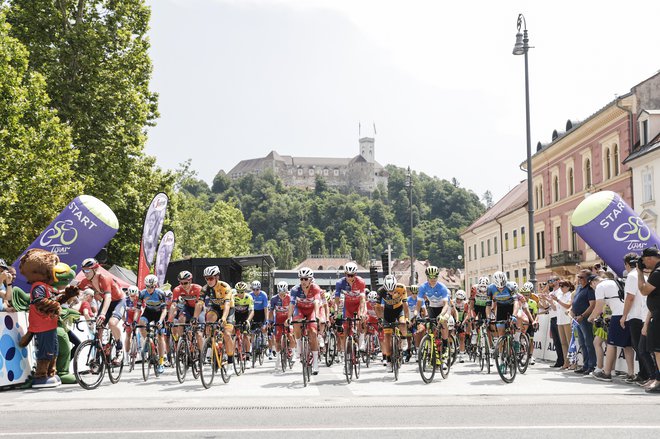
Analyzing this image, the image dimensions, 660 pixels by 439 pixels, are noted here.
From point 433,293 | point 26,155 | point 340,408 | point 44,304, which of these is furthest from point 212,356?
point 26,155

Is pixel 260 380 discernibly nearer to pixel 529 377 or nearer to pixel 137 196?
pixel 529 377

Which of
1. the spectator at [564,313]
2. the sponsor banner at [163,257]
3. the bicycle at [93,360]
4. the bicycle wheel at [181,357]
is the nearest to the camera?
the bicycle at [93,360]

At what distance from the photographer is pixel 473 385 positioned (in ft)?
43.4

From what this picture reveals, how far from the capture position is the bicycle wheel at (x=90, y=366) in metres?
12.8

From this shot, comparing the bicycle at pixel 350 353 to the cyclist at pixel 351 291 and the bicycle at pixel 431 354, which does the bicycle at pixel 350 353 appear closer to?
the cyclist at pixel 351 291

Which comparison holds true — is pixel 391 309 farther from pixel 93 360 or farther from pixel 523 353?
pixel 93 360

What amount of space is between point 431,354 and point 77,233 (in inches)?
353

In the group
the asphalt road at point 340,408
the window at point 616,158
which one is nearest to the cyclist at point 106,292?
the asphalt road at point 340,408

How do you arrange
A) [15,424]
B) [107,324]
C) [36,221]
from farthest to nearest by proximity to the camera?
[36,221]
[107,324]
[15,424]

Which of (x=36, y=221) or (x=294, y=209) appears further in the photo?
(x=294, y=209)

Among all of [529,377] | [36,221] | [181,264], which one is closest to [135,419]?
[529,377]

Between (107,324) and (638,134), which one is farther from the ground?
(638,134)

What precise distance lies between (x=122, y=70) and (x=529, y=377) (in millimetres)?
22218

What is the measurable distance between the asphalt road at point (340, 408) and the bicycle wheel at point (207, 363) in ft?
0.58
